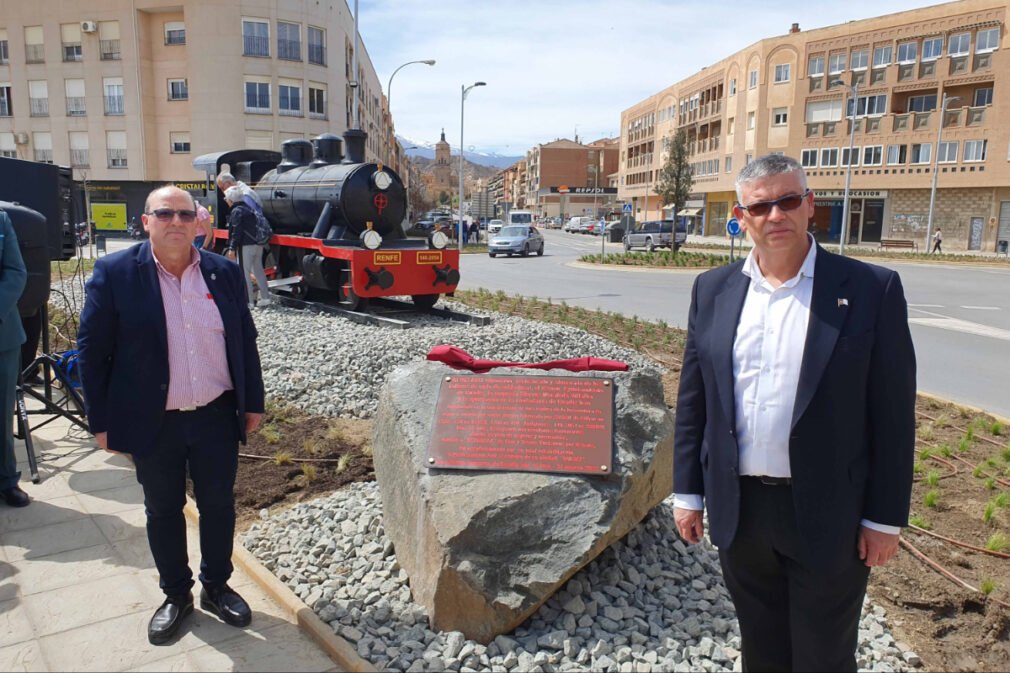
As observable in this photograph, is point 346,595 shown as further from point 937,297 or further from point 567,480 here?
point 937,297

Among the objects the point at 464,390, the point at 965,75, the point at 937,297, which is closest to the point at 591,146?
the point at 965,75

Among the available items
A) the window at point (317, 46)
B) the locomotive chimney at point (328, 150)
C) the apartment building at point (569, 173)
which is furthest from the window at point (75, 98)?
the apartment building at point (569, 173)

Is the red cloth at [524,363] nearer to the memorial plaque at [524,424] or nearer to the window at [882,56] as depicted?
the memorial plaque at [524,424]

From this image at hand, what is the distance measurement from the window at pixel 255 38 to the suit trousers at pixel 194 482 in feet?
138

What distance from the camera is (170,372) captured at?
307cm

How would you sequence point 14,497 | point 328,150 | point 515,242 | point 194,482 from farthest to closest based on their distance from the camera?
point 515,242 → point 328,150 → point 14,497 → point 194,482

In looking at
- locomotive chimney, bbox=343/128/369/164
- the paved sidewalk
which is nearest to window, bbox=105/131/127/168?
locomotive chimney, bbox=343/128/369/164

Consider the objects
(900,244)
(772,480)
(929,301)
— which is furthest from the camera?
(900,244)

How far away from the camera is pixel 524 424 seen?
139 inches

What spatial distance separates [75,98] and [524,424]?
46889 mm

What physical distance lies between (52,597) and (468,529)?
206cm

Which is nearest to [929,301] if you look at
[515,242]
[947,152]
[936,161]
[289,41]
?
[515,242]

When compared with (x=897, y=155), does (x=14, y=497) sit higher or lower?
lower

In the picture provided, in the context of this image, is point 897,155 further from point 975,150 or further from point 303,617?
point 303,617
